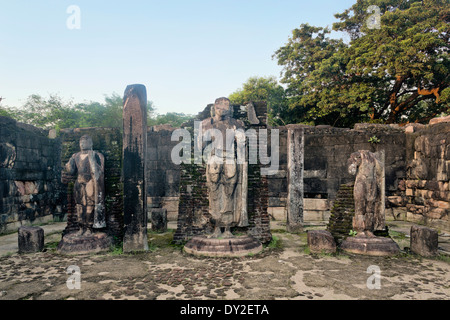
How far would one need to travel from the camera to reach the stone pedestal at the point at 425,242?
571cm

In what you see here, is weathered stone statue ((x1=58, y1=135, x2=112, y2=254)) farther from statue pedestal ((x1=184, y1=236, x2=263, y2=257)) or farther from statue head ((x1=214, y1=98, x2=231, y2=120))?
statue head ((x1=214, y1=98, x2=231, y2=120))

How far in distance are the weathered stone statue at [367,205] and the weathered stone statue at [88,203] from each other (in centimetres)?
518

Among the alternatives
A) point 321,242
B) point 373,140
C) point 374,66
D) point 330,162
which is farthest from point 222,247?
point 374,66

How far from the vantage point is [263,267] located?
5.13 meters

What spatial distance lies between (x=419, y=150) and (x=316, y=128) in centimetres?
352

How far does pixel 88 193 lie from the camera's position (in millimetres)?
6215

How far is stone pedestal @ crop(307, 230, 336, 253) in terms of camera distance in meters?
5.98

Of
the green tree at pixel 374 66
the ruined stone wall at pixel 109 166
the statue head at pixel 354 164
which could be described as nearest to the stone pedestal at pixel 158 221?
the ruined stone wall at pixel 109 166

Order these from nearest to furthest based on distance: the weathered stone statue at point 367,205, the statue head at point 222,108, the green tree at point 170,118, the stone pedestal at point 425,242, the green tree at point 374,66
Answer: the stone pedestal at point 425,242 < the weathered stone statue at point 367,205 < the statue head at point 222,108 < the green tree at point 374,66 < the green tree at point 170,118

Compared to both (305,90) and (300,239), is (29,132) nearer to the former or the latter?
(300,239)

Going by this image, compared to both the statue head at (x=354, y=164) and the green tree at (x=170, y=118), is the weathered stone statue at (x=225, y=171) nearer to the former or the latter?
the statue head at (x=354, y=164)

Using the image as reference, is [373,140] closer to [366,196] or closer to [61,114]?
[366,196]

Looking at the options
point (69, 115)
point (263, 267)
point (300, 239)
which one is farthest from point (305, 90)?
point (69, 115)

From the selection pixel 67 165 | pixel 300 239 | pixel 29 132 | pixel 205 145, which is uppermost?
pixel 29 132
